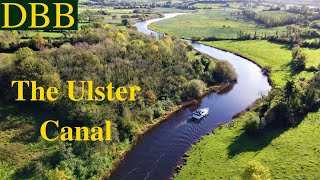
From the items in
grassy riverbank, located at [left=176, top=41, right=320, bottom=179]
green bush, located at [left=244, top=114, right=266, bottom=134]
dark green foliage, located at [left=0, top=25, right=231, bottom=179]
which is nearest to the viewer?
grassy riverbank, located at [left=176, top=41, right=320, bottom=179]

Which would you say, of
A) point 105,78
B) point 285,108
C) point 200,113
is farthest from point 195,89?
point 285,108

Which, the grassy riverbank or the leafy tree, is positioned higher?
the leafy tree

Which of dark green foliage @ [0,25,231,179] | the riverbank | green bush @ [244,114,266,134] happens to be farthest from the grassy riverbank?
dark green foliage @ [0,25,231,179]

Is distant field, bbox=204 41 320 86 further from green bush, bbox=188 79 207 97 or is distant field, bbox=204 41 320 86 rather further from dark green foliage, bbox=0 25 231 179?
green bush, bbox=188 79 207 97

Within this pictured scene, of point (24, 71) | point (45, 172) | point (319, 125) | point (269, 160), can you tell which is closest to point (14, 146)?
point (45, 172)

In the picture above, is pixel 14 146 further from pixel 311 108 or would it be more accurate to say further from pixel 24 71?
pixel 311 108

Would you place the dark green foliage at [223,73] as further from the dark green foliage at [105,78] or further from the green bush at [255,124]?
the green bush at [255,124]

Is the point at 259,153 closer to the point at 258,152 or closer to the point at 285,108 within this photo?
the point at 258,152
